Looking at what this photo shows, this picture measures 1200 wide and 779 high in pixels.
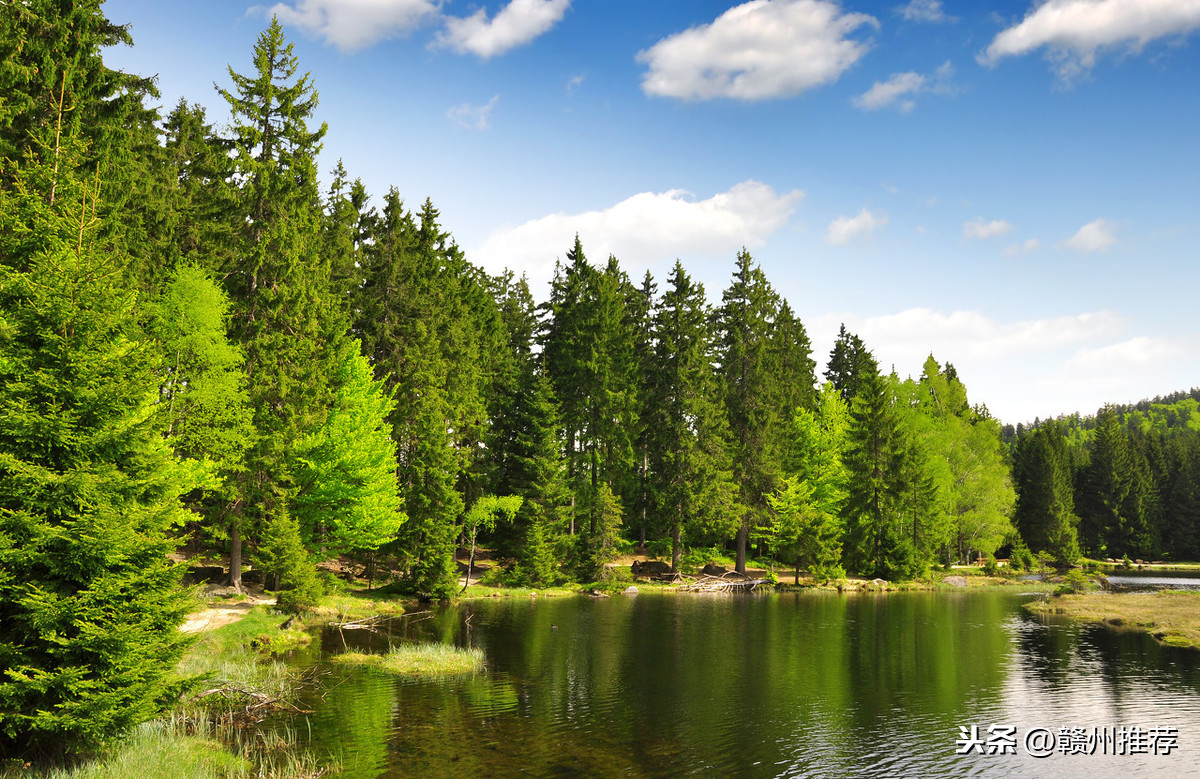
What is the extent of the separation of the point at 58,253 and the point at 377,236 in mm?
45790

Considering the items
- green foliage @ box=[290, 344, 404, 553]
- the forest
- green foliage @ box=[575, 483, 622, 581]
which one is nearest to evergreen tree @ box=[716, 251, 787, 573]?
the forest

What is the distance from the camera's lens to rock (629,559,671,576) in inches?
2486

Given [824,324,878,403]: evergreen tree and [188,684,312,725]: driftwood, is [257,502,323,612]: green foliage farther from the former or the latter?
[824,324,878,403]: evergreen tree

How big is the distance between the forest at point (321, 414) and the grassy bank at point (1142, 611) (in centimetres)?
1572

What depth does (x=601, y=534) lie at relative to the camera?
57344 millimetres

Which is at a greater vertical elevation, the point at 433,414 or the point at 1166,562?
the point at 433,414

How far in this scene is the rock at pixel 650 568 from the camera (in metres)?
63.2

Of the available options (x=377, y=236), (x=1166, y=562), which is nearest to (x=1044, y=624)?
(x=377, y=236)

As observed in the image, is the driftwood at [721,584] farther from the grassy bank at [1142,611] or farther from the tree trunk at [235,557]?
the tree trunk at [235,557]

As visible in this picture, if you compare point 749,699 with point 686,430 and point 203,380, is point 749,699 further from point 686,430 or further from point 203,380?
point 686,430

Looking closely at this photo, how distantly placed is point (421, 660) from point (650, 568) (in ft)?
125

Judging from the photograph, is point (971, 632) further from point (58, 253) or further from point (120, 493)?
point (58, 253)

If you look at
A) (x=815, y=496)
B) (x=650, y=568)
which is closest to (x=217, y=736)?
(x=650, y=568)

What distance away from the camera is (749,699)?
2450 cm
